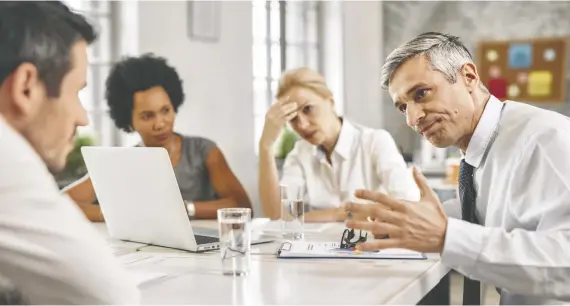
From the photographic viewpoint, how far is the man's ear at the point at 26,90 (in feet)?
2.51

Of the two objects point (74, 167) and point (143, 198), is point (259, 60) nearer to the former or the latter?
point (74, 167)

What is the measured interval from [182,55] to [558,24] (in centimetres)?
330

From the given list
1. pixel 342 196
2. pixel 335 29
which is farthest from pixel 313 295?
pixel 335 29

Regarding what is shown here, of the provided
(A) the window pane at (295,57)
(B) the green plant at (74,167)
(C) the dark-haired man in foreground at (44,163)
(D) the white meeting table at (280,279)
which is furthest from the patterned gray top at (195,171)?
(A) the window pane at (295,57)

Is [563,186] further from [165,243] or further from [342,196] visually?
[342,196]

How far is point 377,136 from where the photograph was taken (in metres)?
2.42

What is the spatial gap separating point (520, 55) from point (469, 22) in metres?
0.50

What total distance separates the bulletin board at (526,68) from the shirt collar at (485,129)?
4.00 m

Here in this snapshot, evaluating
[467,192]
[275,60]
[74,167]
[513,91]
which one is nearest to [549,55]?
[513,91]

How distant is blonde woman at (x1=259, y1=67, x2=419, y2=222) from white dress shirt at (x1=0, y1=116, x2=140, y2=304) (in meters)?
1.57

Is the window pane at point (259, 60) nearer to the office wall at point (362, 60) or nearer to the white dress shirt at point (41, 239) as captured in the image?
the office wall at point (362, 60)

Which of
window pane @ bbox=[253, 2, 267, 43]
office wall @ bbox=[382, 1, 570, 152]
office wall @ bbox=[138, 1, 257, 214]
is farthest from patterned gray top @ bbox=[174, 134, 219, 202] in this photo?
office wall @ bbox=[382, 1, 570, 152]

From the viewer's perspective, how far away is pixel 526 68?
5230 millimetres

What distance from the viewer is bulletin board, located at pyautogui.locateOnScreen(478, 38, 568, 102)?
5109 millimetres
